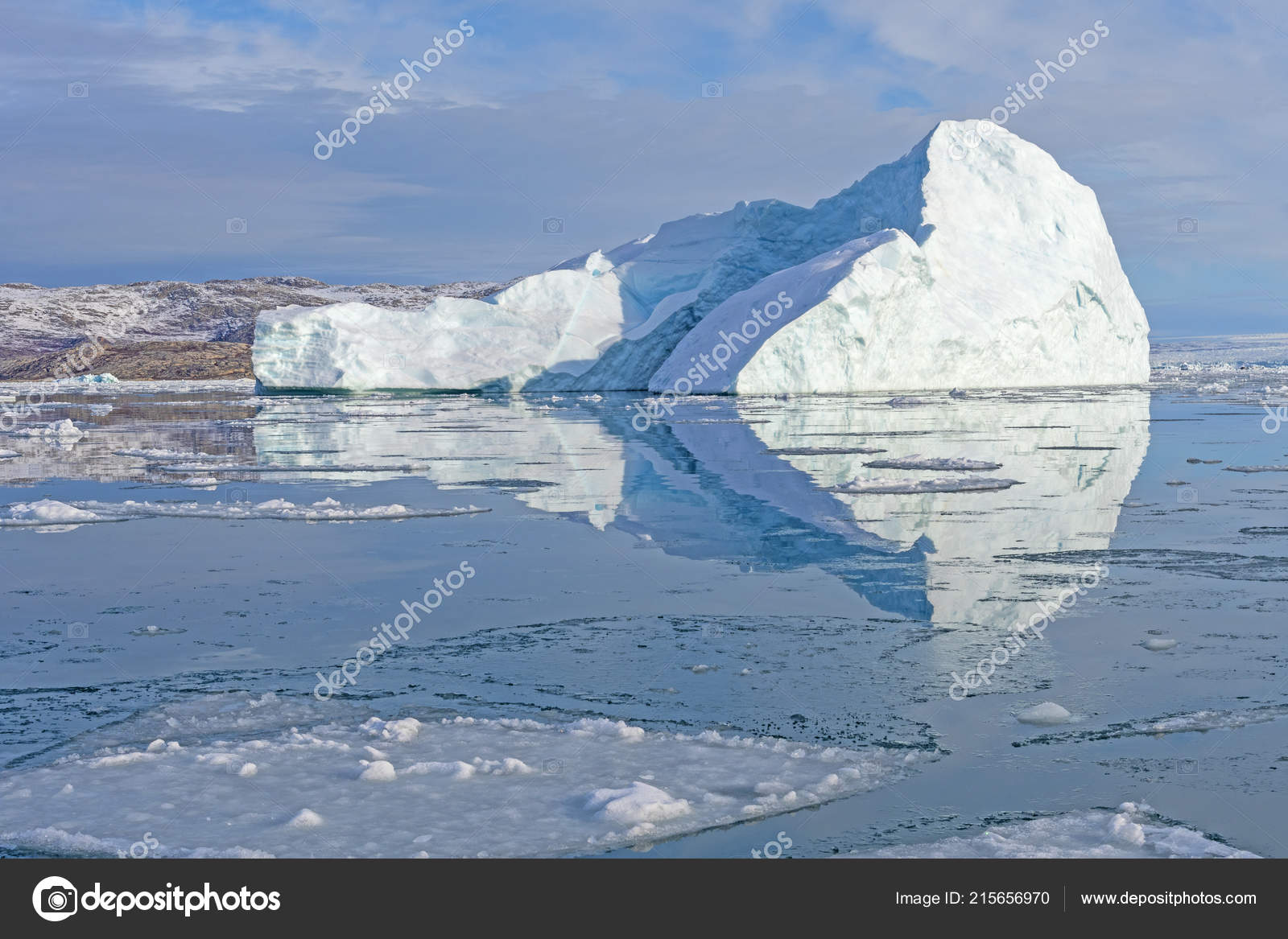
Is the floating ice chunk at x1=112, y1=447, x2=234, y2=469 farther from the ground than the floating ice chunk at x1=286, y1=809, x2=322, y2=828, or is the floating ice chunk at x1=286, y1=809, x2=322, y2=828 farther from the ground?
the floating ice chunk at x1=112, y1=447, x2=234, y2=469

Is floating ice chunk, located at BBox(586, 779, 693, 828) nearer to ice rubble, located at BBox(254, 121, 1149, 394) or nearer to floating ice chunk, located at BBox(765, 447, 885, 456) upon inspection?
floating ice chunk, located at BBox(765, 447, 885, 456)

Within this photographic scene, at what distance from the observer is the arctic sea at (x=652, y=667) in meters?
4.04

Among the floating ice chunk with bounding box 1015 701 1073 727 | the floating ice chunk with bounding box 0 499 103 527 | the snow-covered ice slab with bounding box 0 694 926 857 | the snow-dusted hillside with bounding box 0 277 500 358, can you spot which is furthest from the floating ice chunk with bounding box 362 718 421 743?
the snow-dusted hillside with bounding box 0 277 500 358

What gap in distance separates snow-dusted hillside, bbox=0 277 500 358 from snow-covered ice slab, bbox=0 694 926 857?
380 feet

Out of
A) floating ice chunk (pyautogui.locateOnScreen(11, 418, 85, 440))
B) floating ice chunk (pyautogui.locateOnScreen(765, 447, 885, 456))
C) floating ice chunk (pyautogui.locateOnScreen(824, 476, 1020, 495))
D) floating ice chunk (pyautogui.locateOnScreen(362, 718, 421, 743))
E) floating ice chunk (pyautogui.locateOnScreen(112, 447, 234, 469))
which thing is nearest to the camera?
floating ice chunk (pyautogui.locateOnScreen(362, 718, 421, 743))

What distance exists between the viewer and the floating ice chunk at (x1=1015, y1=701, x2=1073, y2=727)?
4.95 metres

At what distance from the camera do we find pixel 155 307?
140875mm

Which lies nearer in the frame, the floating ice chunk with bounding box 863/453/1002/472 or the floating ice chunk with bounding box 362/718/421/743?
the floating ice chunk with bounding box 362/718/421/743

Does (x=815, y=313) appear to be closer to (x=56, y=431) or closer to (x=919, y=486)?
(x=56, y=431)

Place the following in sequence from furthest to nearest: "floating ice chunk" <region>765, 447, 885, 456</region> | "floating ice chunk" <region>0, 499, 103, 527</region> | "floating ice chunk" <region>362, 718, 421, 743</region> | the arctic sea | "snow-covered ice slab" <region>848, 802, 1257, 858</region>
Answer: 1. "floating ice chunk" <region>765, 447, 885, 456</region>
2. "floating ice chunk" <region>0, 499, 103, 527</region>
3. "floating ice chunk" <region>362, 718, 421, 743</region>
4. the arctic sea
5. "snow-covered ice slab" <region>848, 802, 1257, 858</region>
